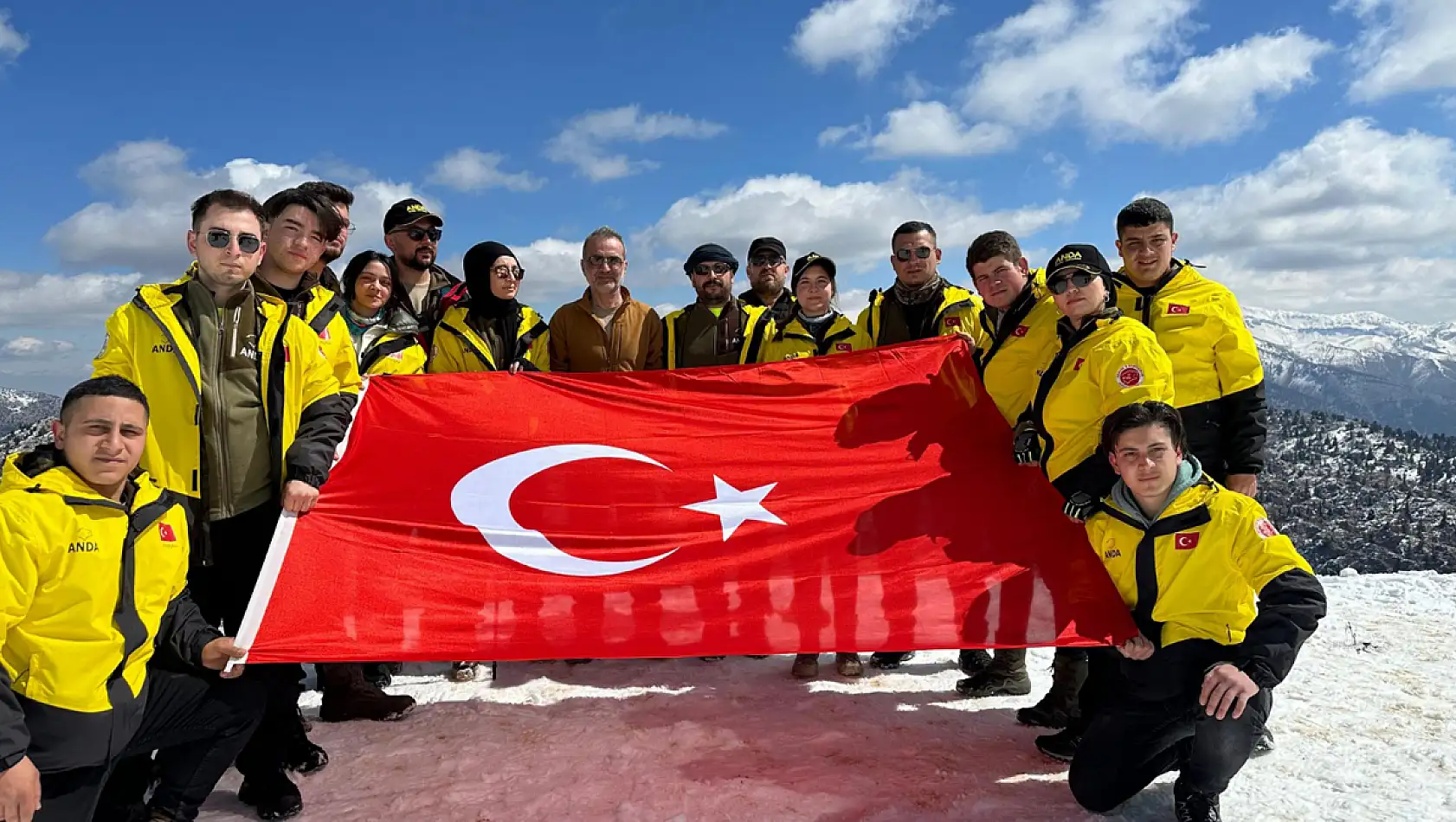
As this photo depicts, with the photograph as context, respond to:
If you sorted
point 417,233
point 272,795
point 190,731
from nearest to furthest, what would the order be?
point 190,731
point 272,795
point 417,233

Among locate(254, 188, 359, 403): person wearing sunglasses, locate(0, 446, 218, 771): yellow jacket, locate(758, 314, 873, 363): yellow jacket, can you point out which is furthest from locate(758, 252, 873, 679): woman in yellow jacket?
locate(0, 446, 218, 771): yellow jacket

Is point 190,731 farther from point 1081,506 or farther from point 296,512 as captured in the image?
point 1081,506

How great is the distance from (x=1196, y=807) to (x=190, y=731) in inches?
201

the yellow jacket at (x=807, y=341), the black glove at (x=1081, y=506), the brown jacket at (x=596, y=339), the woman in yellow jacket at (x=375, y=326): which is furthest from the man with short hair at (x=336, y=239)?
the black glove at (x=1081, y=506)

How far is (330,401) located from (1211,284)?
5719 millimetres

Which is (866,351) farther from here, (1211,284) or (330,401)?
(330,401)

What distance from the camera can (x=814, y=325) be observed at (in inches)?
288

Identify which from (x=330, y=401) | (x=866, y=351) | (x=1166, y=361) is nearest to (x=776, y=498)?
(x=866, y=351)

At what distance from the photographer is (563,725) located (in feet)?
18.5

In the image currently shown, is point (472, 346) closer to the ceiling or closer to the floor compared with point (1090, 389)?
closer to the ceiling

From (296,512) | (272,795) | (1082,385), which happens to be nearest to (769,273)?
(1082,385)

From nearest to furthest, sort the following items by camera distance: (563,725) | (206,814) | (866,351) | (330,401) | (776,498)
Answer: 1. (206,814)
2. (330,401)
3. (776,498)
4. (563,725)
5. (866,351)

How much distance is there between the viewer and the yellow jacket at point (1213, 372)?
5.21 meters

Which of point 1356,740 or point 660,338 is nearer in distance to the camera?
Answer: point 1356,740
